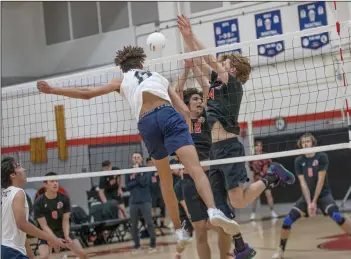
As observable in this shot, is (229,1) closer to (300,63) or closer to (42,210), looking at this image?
(300,63)

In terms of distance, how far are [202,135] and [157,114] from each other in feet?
5.12

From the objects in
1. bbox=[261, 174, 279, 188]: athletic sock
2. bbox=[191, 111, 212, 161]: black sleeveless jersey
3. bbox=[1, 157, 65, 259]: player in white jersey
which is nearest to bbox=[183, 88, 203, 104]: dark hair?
bbox=[191, 111, 212, 161]: black sleeveless jersey

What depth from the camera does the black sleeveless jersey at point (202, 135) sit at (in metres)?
7.78

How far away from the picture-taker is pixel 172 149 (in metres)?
6.23

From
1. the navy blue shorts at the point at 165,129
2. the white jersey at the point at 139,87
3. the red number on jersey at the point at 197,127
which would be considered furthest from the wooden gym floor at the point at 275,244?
the white jersey at the point at 139,87

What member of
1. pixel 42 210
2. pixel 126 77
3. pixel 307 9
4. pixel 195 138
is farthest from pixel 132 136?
pixel 126 77

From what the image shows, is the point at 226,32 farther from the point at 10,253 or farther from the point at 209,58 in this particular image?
the point at 10,253

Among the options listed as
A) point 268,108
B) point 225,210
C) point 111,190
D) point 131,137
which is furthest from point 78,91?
point 131,137

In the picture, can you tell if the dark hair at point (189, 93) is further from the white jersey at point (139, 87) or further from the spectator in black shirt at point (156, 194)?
the spectator in black shirt at point (156, 194)

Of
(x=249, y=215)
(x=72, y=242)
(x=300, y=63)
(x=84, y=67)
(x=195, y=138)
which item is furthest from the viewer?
(x=84, y=67)

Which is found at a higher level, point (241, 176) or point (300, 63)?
point (300, 63)

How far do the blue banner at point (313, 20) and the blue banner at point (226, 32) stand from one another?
2015 mm

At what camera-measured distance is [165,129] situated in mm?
6301

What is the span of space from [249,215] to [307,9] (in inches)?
232
